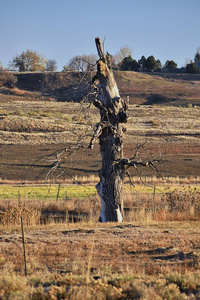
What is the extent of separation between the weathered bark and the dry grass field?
79 cm

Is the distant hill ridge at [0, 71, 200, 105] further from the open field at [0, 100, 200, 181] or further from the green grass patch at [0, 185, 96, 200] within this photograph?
the green grass patch at [0, 185, 96, 200]

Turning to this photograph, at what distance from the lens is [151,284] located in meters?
8.05

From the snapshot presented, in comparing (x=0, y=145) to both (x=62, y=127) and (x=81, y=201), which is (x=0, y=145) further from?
(x=81, y=201)

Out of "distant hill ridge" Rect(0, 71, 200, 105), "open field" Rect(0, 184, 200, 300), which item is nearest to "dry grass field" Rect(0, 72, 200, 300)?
"open field" Rect(0, 184, 200, 300)

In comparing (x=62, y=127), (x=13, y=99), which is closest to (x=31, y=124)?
(x=62, y=127)

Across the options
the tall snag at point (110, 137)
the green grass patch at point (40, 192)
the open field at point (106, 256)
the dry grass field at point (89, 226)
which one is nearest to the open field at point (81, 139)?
the dry grass field at point (89, 226)

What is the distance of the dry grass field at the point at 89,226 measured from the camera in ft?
26.3

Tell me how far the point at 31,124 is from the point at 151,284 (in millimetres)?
51585

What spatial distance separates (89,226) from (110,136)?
11.8 ft

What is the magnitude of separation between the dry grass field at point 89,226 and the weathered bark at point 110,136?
0.79 meters

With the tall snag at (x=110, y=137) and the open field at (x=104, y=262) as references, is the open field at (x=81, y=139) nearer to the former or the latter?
the tall snag at (x=110, y=137)

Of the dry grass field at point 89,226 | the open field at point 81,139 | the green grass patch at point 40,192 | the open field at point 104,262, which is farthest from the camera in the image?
the open field at point 81,139

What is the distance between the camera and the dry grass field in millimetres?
A: 8002

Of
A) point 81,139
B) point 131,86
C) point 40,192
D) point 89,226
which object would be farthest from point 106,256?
point 131,86
